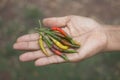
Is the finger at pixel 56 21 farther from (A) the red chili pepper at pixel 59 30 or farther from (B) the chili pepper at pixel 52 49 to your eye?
(B) the chili pepper at pixel 52 49

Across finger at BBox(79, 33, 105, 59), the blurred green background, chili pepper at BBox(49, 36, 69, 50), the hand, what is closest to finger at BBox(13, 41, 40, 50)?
the hand

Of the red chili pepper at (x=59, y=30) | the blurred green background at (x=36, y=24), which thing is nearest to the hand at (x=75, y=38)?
the red chili pepper at (x=59, y=30)

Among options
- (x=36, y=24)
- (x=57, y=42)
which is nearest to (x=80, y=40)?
(x=57, y=42)

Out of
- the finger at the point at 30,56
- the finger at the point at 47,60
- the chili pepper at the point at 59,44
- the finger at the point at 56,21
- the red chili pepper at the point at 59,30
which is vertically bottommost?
the finger at the point at 47,60

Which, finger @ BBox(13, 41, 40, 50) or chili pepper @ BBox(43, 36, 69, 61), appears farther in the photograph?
finger @ BBox(13, 41, 40, 50)

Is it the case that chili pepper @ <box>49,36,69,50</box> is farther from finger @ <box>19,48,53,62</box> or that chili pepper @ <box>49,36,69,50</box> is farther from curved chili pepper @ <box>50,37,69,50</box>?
finger @ <box>19,48,53,62</box>

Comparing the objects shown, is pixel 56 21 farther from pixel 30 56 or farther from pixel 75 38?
pixel 30 56

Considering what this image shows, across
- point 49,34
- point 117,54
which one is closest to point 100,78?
point 117,54
